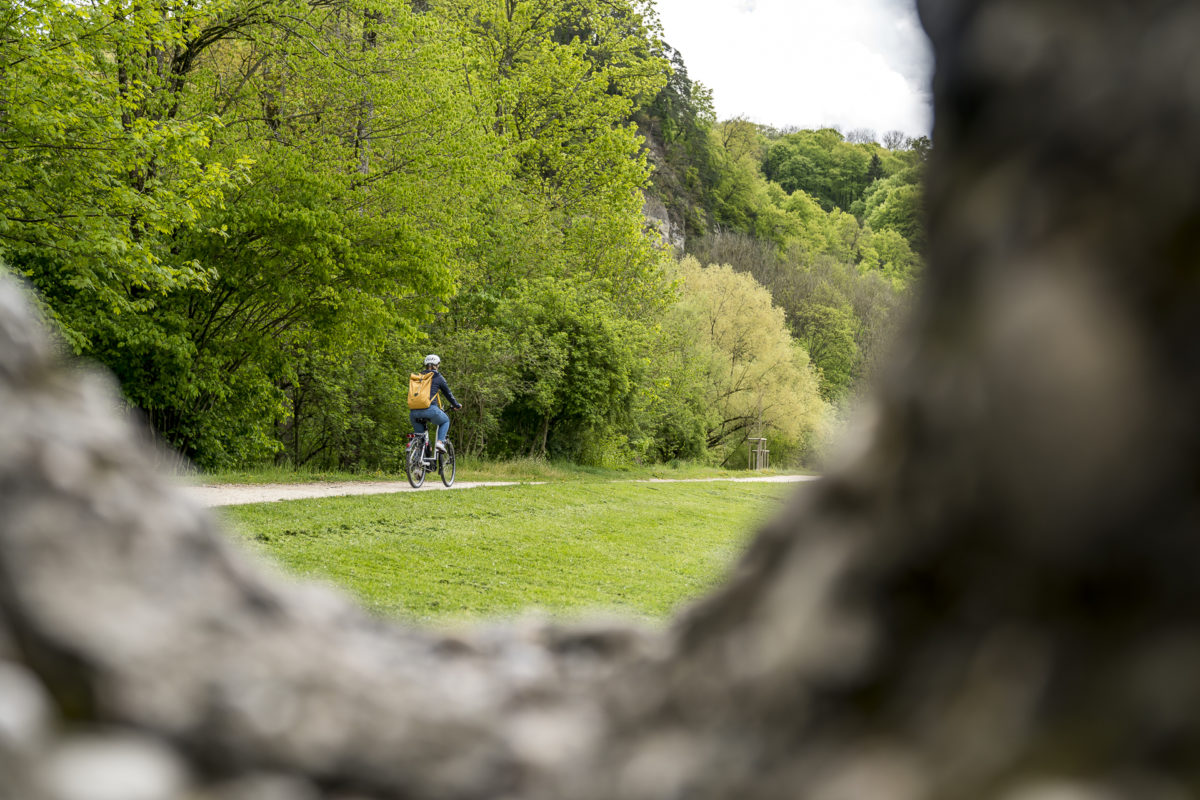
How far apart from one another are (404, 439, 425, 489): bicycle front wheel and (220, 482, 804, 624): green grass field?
125 centimetres

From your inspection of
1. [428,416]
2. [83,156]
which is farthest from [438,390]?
[83,156]

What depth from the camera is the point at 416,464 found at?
1958cm

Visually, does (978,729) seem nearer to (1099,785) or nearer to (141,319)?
(1099,785)

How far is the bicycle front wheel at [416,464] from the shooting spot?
19.3 metres

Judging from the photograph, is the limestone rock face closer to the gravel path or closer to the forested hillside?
the forested hillside

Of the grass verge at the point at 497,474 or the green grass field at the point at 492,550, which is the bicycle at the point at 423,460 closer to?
the green grass field at the point at 492,550

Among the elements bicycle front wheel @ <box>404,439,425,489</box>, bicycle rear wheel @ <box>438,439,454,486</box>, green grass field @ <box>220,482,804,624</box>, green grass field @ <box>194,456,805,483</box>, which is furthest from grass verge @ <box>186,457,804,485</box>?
green grass field @ <box>220,482,804,624</box>

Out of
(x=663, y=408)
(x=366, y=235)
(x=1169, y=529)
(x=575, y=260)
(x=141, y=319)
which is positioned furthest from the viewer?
(x=663, y=408)

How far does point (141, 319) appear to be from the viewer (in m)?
18.5

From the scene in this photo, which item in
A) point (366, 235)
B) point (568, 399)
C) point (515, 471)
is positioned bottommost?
point (515, 471)

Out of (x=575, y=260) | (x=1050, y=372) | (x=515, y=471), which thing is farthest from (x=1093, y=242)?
(x=575, y=260)

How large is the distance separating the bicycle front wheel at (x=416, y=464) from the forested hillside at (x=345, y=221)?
356 cm

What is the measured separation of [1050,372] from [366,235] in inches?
875

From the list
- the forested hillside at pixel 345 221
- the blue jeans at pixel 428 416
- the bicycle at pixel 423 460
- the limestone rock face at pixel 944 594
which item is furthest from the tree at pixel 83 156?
the limestone rock face at pixel 944 594
